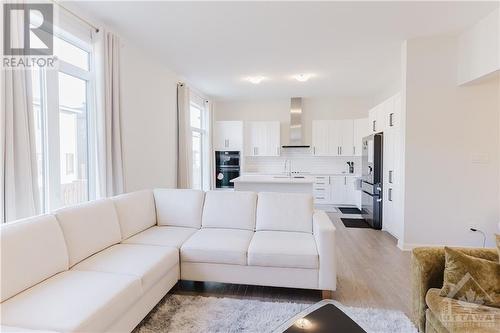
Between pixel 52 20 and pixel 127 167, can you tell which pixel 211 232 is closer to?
pixel 127 167

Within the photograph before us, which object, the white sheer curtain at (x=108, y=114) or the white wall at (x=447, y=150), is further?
the white wall at (x=447, y=150)

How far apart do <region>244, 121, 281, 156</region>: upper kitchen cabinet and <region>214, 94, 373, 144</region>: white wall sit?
37 centimetres

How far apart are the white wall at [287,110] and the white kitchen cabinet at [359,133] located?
48 centimetres

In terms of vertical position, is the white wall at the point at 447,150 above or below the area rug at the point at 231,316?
above

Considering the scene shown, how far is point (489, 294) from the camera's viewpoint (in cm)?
149

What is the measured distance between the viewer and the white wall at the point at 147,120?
3598 millimetres

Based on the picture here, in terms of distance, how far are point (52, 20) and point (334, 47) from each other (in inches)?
131

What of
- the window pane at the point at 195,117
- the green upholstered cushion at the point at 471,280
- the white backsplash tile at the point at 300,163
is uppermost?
the window pane at the point at 195,117

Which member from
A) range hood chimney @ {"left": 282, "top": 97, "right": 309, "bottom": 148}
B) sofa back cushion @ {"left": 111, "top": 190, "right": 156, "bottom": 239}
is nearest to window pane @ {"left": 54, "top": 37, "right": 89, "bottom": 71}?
sofa back cushion @ {"left": 111, "top": 190, "right": 156, "bottom": 239}

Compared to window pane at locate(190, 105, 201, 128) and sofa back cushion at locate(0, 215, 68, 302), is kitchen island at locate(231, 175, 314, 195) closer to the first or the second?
window pane at locate(190, 105, 201, 128)

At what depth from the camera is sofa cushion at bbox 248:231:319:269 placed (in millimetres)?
2256

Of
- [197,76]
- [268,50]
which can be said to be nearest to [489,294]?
[268,50]

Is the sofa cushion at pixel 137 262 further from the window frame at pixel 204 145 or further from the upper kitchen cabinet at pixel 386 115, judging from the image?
the window frame at pixel 204 145

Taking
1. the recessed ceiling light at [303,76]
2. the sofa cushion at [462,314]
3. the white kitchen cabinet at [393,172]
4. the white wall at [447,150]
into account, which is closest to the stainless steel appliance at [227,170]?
the recessed ceiling light at [303,76]
